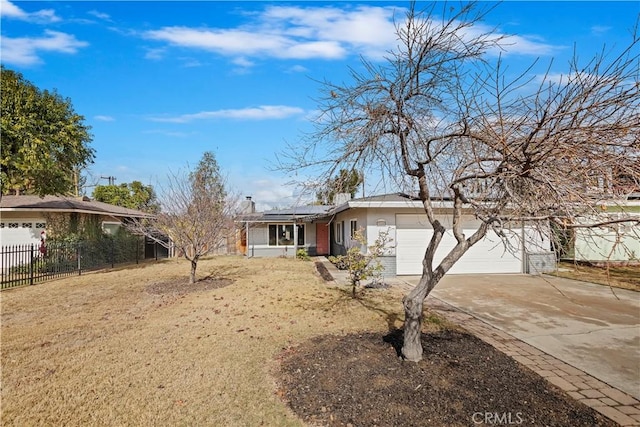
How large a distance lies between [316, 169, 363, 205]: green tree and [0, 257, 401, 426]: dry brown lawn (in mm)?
2507

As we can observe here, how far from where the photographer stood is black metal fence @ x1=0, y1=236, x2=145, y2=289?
1219 centimetres

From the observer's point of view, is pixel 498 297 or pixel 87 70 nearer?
pixel 498 297

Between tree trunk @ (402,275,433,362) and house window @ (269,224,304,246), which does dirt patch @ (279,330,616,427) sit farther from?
house window @ (269,224,304,246)

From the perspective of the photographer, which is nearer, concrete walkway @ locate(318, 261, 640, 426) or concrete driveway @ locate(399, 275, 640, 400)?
concrete walkway @ locate(318, 261, 640, 426)

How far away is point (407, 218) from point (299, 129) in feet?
30.1

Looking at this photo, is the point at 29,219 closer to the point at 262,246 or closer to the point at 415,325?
the point at 262,246

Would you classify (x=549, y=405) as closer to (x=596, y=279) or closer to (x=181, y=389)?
(x=181, y=389)

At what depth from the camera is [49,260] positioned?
13875 mm

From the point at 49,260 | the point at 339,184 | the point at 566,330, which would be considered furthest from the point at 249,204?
the point at 566,330

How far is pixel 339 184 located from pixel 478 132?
1900 millimetres

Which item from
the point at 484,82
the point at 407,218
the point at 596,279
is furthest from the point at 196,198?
the point at 596,279

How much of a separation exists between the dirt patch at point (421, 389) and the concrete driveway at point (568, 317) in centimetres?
124

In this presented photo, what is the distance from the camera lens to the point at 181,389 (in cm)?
414

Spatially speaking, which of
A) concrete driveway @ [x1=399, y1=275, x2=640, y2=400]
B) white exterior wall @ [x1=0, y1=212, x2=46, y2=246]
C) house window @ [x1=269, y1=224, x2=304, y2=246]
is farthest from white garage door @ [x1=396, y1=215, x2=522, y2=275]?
white exterior wall @ [x1=0, y1=212, x2=46, y2=246]
